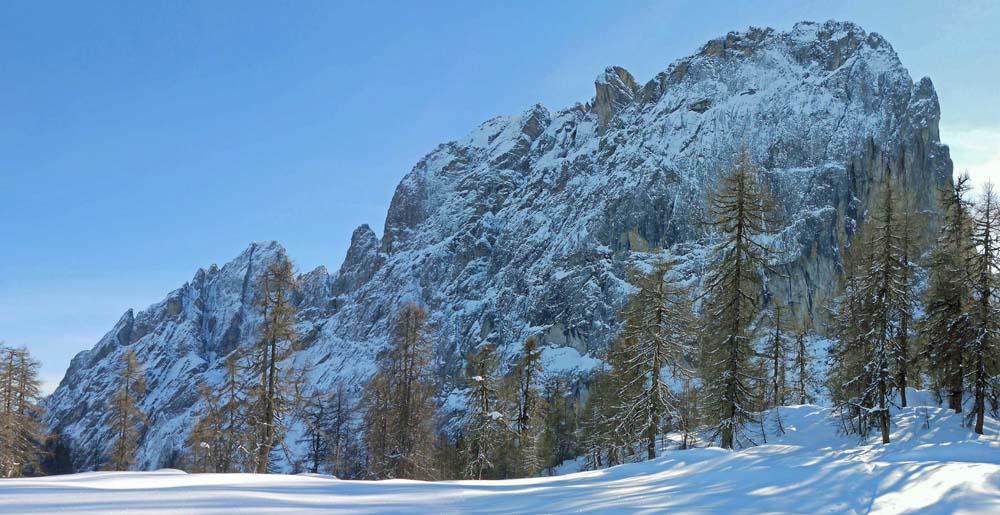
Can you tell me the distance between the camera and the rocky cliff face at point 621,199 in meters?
104

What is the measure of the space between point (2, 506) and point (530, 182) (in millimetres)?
155362

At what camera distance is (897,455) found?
510 inches

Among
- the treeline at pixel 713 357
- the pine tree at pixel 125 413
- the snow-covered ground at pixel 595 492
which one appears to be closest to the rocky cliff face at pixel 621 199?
the pine tree at pixel 125 413

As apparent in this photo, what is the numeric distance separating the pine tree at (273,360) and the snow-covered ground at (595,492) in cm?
1097

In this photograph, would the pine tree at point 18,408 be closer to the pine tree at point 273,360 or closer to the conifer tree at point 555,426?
the pine tree at point 273,360

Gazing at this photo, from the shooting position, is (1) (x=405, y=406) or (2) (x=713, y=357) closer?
(2) (x=713, y=357)

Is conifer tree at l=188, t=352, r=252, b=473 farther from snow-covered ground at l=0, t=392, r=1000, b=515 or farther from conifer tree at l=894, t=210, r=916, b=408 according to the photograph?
conifer tree at l=894, t=210, r=916, b=408

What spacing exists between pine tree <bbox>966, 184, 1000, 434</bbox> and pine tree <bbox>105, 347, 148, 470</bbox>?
117 feet

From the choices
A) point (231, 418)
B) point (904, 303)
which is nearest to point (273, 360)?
point (231, 418)

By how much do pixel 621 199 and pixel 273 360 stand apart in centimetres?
11080

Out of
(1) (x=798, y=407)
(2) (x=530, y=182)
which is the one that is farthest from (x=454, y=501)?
(2) (x=530, y=182)

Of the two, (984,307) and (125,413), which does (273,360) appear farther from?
(984,307)

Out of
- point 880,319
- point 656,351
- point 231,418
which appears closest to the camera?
point 880,319

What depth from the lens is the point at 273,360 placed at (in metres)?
17.6
